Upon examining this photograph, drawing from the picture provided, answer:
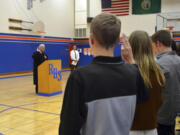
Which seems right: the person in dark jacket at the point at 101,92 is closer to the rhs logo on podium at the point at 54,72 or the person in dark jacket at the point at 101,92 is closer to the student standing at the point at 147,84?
the student standing at the point at 147,84

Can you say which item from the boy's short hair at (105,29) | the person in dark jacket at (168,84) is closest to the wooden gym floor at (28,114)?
the person in dark jacket at (168,84)

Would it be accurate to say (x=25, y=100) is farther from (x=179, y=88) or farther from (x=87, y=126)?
(x=87, y=126)

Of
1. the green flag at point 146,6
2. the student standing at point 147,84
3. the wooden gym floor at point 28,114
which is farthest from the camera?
the green flag at point 146,6

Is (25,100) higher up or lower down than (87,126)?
lower down

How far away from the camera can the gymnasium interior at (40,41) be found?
439 centimetres

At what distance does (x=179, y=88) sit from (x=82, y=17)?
14606 millimetres

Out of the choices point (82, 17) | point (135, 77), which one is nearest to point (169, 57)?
point (135, 77)

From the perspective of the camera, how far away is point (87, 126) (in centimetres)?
105

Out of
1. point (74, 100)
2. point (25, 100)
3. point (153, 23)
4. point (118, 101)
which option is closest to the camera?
point (74, 100)

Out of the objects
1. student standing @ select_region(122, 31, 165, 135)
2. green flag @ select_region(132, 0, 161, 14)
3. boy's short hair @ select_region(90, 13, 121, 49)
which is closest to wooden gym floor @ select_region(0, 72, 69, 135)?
student standing @ select_region(122, 31, 165, 135)

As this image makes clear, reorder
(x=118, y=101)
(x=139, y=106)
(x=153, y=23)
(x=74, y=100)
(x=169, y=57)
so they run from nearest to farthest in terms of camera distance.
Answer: (x=74, y=100) < (x=118, y=101) < (x=139, y=106) < (x=169, y=57) < (x=153, y=23)

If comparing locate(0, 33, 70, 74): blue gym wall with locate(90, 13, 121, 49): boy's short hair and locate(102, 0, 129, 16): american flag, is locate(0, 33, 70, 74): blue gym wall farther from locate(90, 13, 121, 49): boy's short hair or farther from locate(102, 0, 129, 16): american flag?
locate(90, 13, 121, 49): boy's short hair

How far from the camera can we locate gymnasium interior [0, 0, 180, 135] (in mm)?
4395

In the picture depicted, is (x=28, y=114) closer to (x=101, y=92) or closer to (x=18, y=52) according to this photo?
(x=101, y=92)
